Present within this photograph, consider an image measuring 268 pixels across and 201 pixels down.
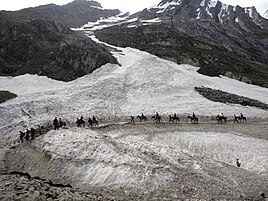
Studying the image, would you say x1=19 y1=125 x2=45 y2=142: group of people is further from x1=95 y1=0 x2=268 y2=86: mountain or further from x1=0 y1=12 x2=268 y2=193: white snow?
x1=95 y1=0 x2=268 y2=86: mountain

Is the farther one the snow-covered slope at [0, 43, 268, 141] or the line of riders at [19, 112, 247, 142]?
the snow-covered slope at [0, 43, 268, 141]

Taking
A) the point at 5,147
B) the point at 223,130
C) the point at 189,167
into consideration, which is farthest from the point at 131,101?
the point at 189,167

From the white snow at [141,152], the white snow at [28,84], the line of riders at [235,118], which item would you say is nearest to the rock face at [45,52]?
the white snow at [28,84]

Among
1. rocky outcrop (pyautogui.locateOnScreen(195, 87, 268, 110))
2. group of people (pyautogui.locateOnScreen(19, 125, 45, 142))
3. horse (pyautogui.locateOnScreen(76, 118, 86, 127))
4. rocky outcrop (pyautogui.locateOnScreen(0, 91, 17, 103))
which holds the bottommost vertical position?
group of people (pyautogui.locateOnScreen(19, 125, 45, 142))

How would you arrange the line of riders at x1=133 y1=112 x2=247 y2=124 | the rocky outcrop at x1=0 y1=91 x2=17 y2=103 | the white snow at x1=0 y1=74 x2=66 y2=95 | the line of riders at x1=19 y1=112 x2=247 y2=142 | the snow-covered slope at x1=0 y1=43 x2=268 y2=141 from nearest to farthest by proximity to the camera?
the line of riders at x1=19 y1=112 x2=247 y2=142, the line of riders at x1=133 y1=112 x2=247 y2=124, the snow-covered slope at x1=0 y1=43 x2=268 y2=141, the rocky outcrop at x1=0 y1=91 x2=17 y2=103, the white snow at x1=0 y1=74 x2=66 y2=95

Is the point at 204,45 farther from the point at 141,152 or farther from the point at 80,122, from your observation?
the point at 141,152

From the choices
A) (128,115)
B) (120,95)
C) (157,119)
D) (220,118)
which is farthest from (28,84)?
(220,118)

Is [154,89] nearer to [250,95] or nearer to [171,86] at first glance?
[171,86]

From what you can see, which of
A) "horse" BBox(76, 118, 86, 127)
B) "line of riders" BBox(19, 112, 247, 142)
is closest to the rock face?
"line of riders" BBox(19, 112, 247, 142)
